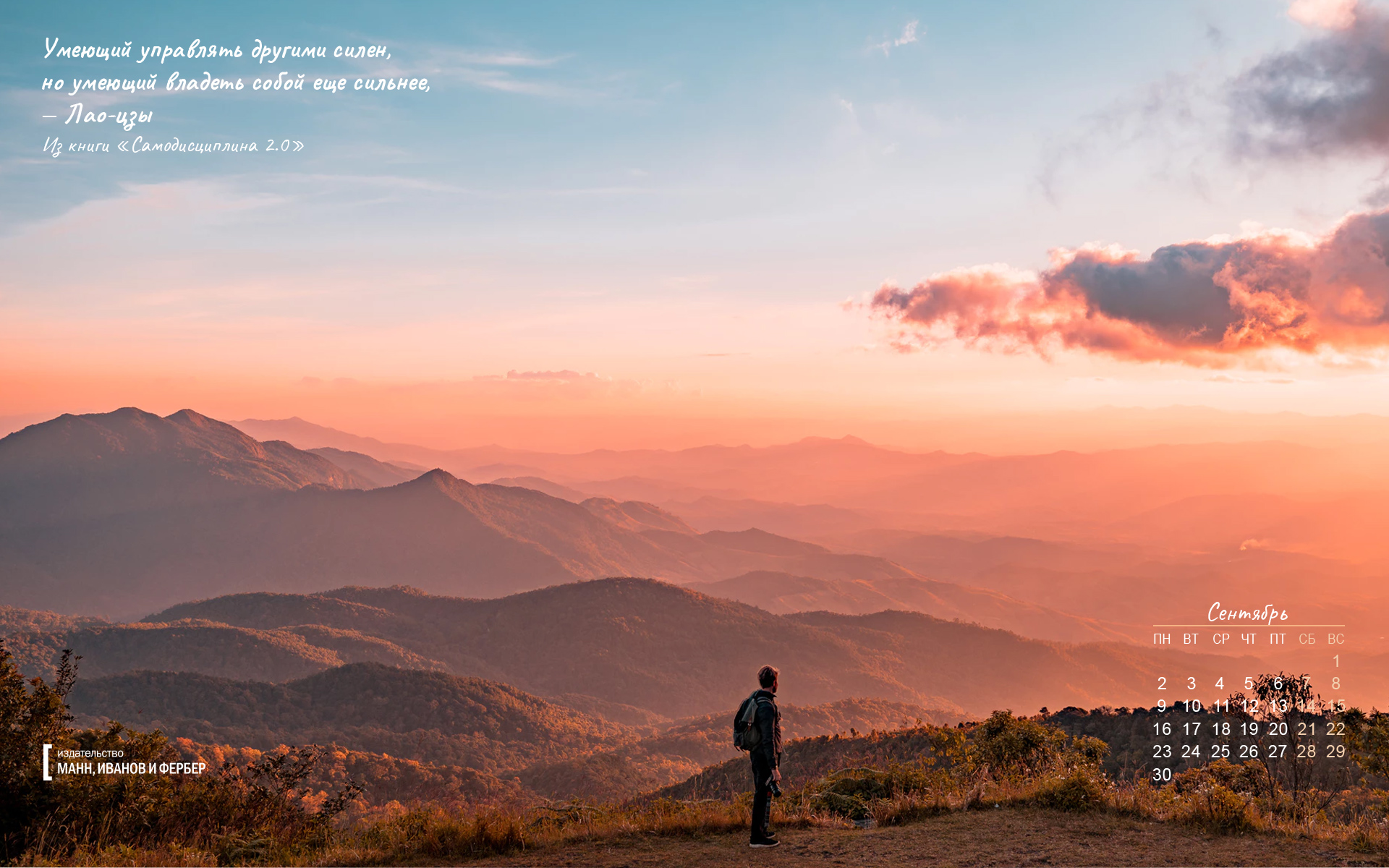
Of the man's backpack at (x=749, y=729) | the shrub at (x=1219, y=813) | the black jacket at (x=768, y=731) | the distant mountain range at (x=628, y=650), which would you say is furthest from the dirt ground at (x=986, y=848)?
the distant mountain range at (x=628, y=650)

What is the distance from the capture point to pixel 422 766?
4766 centimetres

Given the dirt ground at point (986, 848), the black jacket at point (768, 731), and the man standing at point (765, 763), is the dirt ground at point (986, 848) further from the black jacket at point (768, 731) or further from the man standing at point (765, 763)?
the black jacket at point (768, 731)

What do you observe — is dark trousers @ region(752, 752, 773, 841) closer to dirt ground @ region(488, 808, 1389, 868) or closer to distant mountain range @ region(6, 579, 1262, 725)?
dirt ground @ region(488, 808, 1389, 868)

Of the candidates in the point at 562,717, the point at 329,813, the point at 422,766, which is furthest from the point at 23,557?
the point at 329,813

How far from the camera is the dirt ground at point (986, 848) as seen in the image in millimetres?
10062

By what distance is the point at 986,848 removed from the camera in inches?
417

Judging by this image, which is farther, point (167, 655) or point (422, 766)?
point (167, 655)

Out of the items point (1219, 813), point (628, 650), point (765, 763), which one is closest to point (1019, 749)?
point (1219, 813)

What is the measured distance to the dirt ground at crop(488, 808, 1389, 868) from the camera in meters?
10.1

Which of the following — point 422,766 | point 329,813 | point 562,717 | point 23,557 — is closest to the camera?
point 329,813

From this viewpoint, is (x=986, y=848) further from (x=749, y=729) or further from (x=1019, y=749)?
(x=1019, y=749)

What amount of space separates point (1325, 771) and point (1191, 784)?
6886 millimetres

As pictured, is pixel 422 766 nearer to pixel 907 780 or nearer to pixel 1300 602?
pixel 907 780

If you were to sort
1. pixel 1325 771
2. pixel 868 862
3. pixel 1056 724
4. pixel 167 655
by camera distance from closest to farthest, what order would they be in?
pixel 868 862 < pixel 1325 771 < pixel 1056 724 < pixel 167 655
